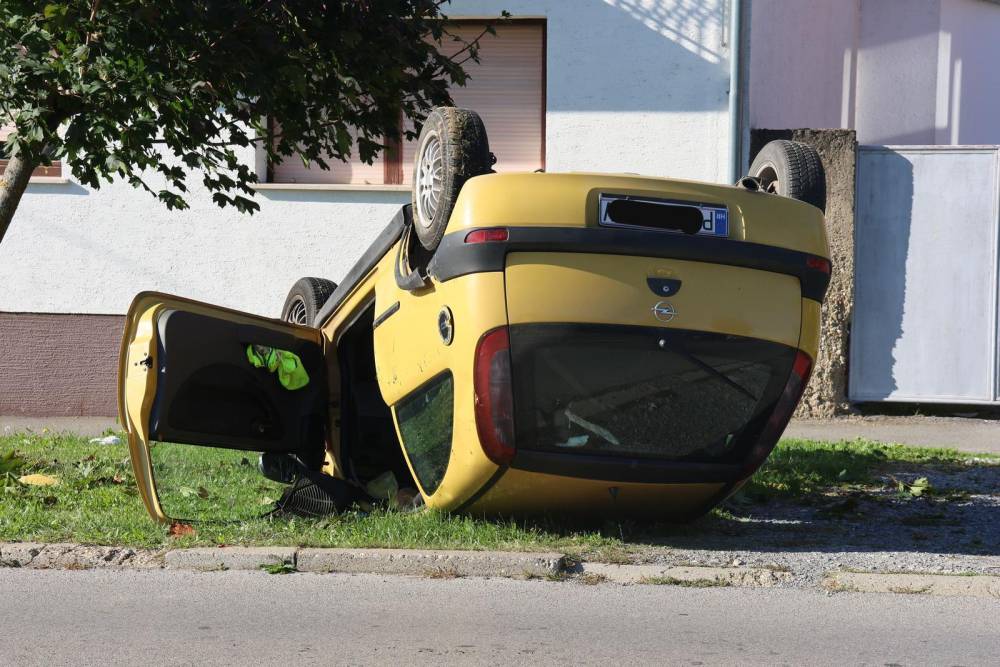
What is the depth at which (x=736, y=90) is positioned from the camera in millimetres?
11953

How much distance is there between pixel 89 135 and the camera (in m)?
6.62

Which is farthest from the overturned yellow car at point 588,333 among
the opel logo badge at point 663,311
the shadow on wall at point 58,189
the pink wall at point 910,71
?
the pink wall at point 910,71

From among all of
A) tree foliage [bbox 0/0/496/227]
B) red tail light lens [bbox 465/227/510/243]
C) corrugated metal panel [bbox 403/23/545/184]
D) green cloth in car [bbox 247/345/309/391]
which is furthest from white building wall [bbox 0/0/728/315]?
red tail light lens [bbox 465/227/510/243]

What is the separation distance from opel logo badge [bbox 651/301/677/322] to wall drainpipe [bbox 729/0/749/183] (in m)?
6.45

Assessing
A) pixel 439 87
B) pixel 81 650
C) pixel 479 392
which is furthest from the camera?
pixel 439 87

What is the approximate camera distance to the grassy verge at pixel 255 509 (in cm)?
616

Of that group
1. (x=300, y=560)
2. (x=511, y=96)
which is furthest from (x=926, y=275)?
(x=300, y=560)

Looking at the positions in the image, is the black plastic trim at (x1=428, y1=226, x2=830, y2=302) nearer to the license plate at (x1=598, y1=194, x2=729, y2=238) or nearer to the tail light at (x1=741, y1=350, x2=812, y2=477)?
the license plate at (x1=598, y1=194, x2=729, y2=238)

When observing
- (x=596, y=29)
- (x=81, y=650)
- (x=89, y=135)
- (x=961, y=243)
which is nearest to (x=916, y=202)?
(x=961, y=243)

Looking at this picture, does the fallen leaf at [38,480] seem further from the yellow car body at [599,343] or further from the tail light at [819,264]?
the tail light at [819,264]

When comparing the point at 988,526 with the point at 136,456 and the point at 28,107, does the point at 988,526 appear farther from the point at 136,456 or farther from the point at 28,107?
the point at 28,107

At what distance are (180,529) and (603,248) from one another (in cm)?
266

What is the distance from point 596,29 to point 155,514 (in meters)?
7.32

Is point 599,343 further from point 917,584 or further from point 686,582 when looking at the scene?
point 917,584
